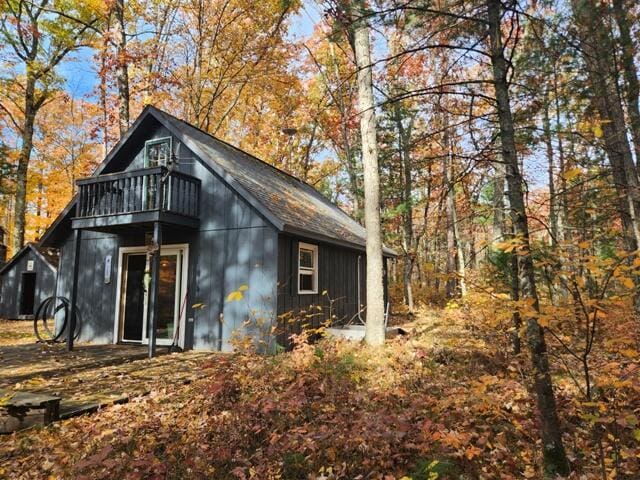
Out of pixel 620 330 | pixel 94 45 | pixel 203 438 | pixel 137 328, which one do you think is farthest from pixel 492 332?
pixel 94 45

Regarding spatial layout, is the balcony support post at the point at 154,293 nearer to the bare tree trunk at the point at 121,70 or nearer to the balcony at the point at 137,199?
the balcony at the point at 137,199

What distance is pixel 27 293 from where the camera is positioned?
17.5 meters

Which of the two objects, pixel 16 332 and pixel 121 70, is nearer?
pixel 16 332

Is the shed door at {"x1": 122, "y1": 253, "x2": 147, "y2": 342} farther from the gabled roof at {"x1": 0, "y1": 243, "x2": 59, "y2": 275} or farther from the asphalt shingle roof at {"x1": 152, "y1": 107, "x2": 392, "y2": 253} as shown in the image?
the gabled roof at {"x1": 0, "y1": 243, "x2": 59, "y2": 275}

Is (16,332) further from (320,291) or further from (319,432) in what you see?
(319,432)

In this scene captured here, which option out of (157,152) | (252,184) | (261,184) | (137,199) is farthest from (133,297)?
(261,184)

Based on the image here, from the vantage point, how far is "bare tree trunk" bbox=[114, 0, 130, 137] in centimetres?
1403

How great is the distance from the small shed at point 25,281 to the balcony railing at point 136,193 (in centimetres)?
901

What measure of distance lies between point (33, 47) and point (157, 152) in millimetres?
12977

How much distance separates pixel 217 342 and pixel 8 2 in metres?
17.4

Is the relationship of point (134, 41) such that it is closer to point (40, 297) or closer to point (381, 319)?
point (40, 297)

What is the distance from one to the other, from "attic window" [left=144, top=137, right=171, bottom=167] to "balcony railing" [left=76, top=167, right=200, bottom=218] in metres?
1.15

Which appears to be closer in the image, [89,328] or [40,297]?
[89,328]

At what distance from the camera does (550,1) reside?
392 centimetres
